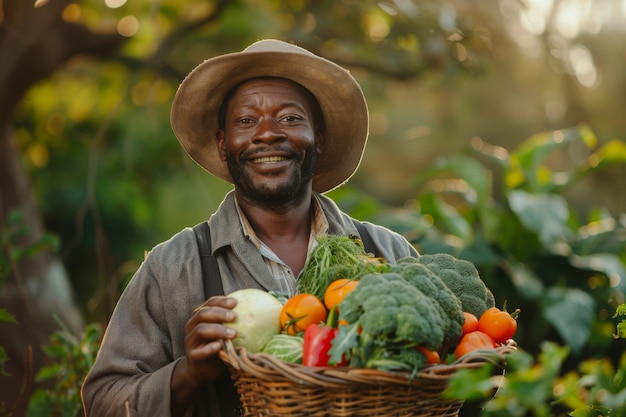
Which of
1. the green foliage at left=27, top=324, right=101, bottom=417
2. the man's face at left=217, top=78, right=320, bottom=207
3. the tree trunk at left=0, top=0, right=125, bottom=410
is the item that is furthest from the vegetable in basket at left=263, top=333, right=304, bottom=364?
the tree trunk at left=0, top=0, right=125, bottom=410

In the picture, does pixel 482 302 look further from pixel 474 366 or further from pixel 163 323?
pixel 163 323

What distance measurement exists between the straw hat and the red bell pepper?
1.12 meters

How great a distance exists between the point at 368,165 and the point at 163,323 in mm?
15484

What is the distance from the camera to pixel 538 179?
Result: 6805 mm

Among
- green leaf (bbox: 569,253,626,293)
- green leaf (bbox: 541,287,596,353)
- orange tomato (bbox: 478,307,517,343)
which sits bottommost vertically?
green leaf (bbox: 541,287,596,353)

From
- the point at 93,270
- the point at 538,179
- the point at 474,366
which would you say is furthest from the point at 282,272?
the point at 93,270

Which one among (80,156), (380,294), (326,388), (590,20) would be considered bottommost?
(326,388)

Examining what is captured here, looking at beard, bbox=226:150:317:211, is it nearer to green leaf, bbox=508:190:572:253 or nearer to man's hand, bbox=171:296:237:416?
man's hand, bbox=171:296:237:416

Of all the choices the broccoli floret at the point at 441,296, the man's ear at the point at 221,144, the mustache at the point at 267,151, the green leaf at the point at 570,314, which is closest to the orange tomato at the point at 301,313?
the broccoli floret at the point at 441,296

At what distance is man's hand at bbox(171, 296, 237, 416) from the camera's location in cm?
240

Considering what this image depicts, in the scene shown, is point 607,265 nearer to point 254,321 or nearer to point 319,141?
point 319,141

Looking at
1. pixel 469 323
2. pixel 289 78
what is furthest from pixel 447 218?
pixel 469 323

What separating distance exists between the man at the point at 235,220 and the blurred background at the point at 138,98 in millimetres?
866

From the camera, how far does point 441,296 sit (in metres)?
2.38
